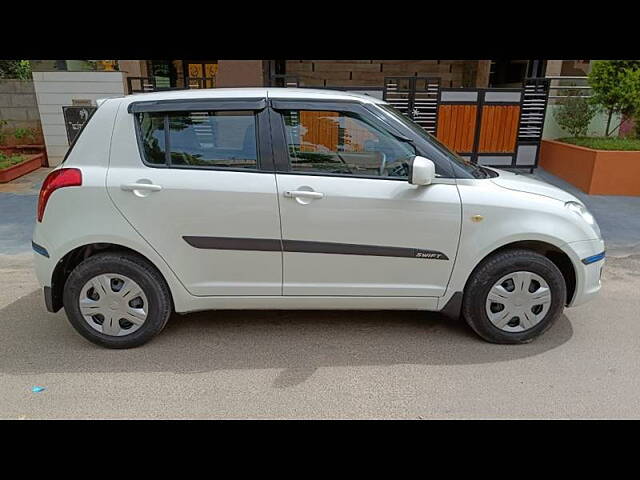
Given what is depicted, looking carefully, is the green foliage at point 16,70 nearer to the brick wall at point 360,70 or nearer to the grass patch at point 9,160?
the grass patch at point 9,160

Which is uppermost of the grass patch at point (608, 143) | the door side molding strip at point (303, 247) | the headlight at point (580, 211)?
the headlight at point (580, 211)

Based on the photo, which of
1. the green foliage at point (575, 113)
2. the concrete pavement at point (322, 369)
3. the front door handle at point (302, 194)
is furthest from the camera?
the green foliage at point (575, 113)


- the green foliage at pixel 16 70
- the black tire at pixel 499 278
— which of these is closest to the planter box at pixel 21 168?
the green foliage at pixel 16 70

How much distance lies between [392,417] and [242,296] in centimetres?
130

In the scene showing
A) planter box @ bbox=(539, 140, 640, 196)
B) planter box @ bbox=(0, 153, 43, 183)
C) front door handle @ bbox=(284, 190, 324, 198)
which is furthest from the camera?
planter box @ bbox=(0, 153, 43, 183)

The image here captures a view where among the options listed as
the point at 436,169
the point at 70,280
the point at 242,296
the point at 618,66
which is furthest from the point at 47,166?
the point at 618,66

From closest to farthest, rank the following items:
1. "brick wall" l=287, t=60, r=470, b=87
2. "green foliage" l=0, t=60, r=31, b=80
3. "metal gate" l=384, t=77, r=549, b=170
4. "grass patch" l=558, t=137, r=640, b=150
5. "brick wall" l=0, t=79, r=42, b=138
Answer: "grass patch" l=558, t=137, r=640, b=150
"metal gate" l=384, t=77, r=549, b=170
"brick wall" l=0, t=79, r=42, b=138
"green foliage" l=0, t=60, r=31, b=80
"brick wall" l=287, t=60, r=470, b=87

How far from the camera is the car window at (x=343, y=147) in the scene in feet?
10.1

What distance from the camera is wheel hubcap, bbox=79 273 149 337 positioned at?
3082 mm

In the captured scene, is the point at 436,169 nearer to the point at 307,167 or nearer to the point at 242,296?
the point at 307,167

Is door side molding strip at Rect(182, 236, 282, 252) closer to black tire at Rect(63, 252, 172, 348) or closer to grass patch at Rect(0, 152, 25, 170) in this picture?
black tire at Rect(63, 252, 172, 348)

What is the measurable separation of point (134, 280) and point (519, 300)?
2696mm

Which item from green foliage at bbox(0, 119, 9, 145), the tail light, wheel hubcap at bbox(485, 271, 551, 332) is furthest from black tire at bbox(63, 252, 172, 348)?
green foliage at bbox(0, 119, 9, 145)

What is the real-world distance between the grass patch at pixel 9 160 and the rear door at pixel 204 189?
269 inches
